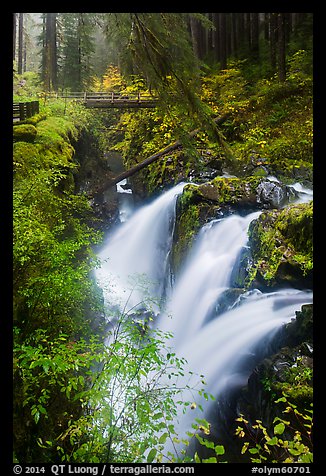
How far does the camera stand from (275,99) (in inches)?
230

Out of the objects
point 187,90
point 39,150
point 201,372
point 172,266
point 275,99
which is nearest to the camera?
point 187,90

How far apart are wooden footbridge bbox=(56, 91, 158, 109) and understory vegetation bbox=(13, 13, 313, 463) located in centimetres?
22

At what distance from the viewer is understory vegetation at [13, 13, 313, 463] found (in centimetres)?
233

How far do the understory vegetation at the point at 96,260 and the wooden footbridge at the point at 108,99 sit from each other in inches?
8.5

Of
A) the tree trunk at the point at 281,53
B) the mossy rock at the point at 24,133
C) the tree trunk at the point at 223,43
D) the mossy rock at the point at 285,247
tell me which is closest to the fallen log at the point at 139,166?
the mossy rock at the point at 24,133

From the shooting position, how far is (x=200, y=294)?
4.66 m

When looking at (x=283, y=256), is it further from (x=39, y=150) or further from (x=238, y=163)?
(x=39, y=150)

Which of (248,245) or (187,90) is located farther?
(248,245)

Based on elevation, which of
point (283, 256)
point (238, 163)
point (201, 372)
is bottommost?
point (201, 372)

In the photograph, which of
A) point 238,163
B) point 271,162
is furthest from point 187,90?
point 271,162

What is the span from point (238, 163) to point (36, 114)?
4.01m

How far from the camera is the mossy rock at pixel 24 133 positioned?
441 centimetres

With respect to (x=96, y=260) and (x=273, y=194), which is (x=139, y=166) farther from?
(x=96, y=260)

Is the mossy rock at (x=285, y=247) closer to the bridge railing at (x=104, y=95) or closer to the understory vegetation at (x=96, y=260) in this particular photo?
the understory vegetation at (x=96, y=260)
